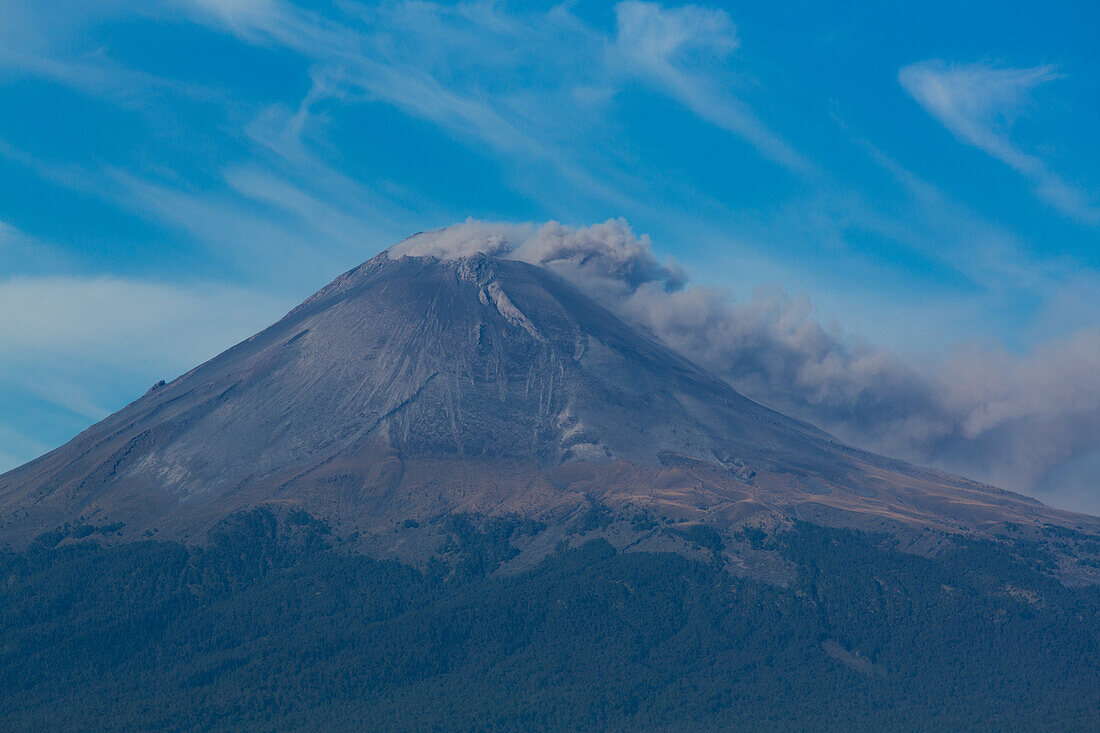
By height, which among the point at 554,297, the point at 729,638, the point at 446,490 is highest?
the point at 554,297

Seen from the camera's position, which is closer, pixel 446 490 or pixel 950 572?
pixel 950 572

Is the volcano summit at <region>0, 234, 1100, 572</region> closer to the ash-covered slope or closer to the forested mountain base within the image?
the ash-covered slope

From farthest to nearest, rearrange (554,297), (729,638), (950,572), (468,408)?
(554,297), (468,408), (950,572), (729,638)

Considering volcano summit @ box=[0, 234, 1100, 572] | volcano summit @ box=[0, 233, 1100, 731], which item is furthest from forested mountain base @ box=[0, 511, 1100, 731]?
volcano summit @ box=[0, 234, 1100, 572]

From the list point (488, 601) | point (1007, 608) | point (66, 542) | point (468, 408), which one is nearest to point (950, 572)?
point (1007, 608)

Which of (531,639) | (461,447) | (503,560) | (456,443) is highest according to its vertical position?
(456,443)

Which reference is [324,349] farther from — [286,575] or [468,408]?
[286,575]

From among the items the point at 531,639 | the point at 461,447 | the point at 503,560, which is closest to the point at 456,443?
the point at 461,447

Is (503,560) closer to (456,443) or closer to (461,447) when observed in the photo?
(461,447)
